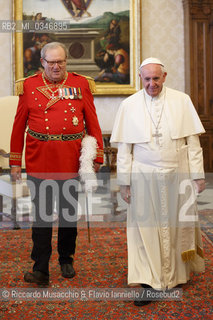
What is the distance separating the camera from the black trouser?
11.5 ft

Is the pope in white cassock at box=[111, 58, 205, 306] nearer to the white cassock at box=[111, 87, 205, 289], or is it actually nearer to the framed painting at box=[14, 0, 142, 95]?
the white cassock at box=[111, 87, 205, 289]

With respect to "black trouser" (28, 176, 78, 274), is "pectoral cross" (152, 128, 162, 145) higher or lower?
higher

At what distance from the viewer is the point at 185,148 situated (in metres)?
3.41

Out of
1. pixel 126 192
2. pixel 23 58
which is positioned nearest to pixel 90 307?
pixel 126 192

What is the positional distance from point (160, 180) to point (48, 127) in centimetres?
95

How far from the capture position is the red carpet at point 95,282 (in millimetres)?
3084

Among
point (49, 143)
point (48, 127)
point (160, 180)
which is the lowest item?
point (160, 180)

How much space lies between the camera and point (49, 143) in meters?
3.51

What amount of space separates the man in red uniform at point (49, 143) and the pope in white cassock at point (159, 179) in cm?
40

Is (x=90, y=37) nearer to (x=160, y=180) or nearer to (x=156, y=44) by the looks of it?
(x=156, y=44)

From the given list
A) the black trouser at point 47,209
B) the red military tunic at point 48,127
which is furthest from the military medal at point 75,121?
the black trouser at point 47,209

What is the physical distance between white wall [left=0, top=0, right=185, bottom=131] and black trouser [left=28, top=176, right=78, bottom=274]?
17.4 ft

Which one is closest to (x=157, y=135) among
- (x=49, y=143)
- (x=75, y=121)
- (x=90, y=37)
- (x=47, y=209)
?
(x=75, y=121)

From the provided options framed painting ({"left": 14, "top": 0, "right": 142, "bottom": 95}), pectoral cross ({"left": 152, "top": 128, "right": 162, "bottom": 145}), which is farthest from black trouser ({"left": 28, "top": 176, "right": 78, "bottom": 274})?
framed painting ({"left": 14, "top": 0, "right": 142, "bottom": 95})
